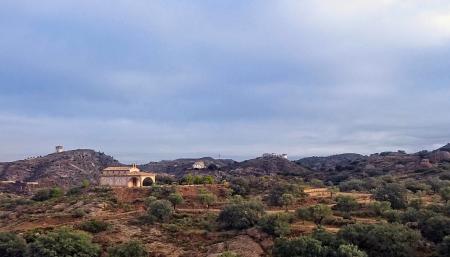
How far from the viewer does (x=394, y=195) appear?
5450 cm

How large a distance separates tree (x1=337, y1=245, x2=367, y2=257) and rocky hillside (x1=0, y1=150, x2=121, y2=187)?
99959 mm

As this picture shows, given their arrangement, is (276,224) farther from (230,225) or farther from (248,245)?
(230,225)

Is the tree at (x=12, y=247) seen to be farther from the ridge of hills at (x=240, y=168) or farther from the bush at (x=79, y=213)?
the ridge of hills at (x=240, y=168)

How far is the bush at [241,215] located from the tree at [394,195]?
14518 millimetres

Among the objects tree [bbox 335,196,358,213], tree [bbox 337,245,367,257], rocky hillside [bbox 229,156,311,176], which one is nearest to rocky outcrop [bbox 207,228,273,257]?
tree [bbox 337,245,367,257]

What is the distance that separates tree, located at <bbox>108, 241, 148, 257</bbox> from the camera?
3956cm

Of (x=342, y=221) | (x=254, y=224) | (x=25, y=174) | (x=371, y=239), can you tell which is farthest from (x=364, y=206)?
(x=25, y=174)

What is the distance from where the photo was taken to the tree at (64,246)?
4044 centimetres

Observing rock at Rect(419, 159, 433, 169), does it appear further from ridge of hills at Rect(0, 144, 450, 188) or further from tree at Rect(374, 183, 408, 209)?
tree at Rect(374, 183, 408, 209)

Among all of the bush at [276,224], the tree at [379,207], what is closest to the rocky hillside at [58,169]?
the bush at [276,224]

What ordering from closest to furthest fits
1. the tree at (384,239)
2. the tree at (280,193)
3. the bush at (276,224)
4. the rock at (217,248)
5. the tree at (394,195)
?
the tree at (384,239), the rock at (217,248), the bush at (276,224), the tree at (394,195), the tree at (280,193)

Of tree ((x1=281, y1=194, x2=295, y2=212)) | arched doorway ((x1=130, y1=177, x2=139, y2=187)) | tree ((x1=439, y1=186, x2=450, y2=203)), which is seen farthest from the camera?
arched doorway ((x1=130, y1=177, x2=139, y2=187))

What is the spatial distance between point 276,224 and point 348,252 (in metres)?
11.2

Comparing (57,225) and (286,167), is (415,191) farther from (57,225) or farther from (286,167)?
(286,167)
